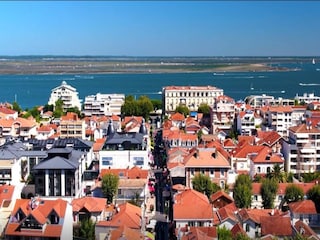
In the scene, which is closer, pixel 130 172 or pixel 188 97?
pixel 130 172

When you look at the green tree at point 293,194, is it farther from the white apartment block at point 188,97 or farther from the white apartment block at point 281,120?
the white apartment block at point 188,97

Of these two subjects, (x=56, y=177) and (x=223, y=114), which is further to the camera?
(x=223, y=114)

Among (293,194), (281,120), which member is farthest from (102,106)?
(293,194)

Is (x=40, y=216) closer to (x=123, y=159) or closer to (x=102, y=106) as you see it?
(x=123, y=159)

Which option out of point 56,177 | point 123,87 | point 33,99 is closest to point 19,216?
point 56,177

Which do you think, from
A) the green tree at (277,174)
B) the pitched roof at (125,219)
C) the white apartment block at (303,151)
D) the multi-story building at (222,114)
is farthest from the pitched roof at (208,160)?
the multi-story building at (222,114)

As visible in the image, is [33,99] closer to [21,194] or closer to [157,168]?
[157,168]
